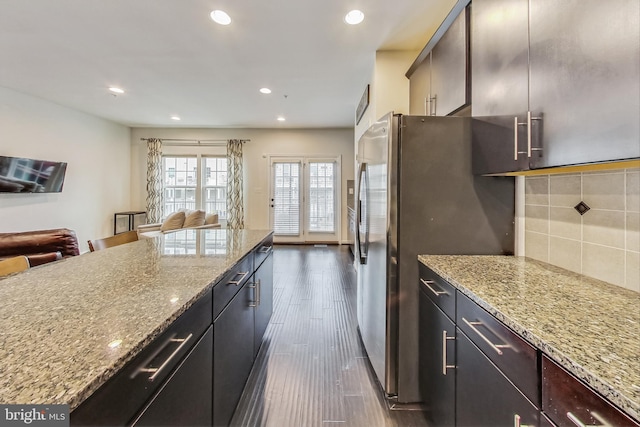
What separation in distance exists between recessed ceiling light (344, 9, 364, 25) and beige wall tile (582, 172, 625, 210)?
2046mm

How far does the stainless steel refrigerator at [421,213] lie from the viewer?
1.53 m

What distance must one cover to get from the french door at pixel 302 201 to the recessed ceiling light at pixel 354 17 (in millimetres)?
4112

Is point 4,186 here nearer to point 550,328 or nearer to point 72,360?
point 72,360

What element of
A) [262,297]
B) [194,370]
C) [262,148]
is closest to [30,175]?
[262,148]

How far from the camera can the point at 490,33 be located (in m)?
1.35

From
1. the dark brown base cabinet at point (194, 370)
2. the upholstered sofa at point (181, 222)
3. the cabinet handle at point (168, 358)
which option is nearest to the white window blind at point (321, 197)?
the upholstered sofa at point (181, 222)

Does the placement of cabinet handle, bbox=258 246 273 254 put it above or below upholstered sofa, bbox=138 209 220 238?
below

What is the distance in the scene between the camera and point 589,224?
1191 millimetres

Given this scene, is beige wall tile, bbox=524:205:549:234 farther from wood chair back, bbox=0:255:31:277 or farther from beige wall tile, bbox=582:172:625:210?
wood chair back, bbox=0:255:31:277

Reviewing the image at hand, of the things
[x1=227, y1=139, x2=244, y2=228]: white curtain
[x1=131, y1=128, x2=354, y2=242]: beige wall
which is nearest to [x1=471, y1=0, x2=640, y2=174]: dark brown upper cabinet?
[x1=131, y1=128, x2=354, y2=242]: beige wall

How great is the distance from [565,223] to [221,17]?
2.85m

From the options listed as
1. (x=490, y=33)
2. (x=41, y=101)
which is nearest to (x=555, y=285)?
(x=490, y=33)

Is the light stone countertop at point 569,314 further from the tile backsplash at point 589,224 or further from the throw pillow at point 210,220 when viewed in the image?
the throw pillow at point 210,220

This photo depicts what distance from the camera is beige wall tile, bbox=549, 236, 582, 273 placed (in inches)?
49.3
